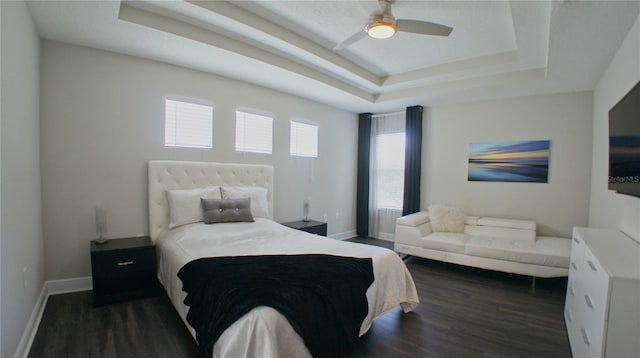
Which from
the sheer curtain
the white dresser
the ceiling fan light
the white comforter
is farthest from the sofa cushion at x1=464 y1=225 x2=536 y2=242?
the ceiling fan light

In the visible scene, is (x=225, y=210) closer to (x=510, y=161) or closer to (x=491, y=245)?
(x=491, y=245)

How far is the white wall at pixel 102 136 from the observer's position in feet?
9.09

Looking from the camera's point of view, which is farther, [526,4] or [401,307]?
[401,307]

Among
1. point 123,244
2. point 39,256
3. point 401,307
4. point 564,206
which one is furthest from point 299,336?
point 564,206

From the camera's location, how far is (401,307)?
2779mm

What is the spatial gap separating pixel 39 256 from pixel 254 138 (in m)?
2.66

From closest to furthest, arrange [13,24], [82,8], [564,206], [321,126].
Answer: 1. [13,24]
2. [82,8]
3. [564,206]
4. [321,126]

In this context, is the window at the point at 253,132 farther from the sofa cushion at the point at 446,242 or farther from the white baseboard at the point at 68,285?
the sofa cushion at the point at 446,242

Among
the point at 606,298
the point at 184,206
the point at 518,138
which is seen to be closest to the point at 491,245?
the point at 518,138

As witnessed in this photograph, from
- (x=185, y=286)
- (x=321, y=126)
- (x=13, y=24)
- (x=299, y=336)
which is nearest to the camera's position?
(x=299, y=336)

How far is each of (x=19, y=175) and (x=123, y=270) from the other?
3.88 ft

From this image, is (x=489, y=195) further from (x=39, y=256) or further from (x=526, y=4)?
(x=39, y=256)

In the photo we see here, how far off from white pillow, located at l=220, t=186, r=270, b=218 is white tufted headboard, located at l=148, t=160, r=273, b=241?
0.57ft

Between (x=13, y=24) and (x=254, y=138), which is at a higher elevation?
(x=13, y=24)
